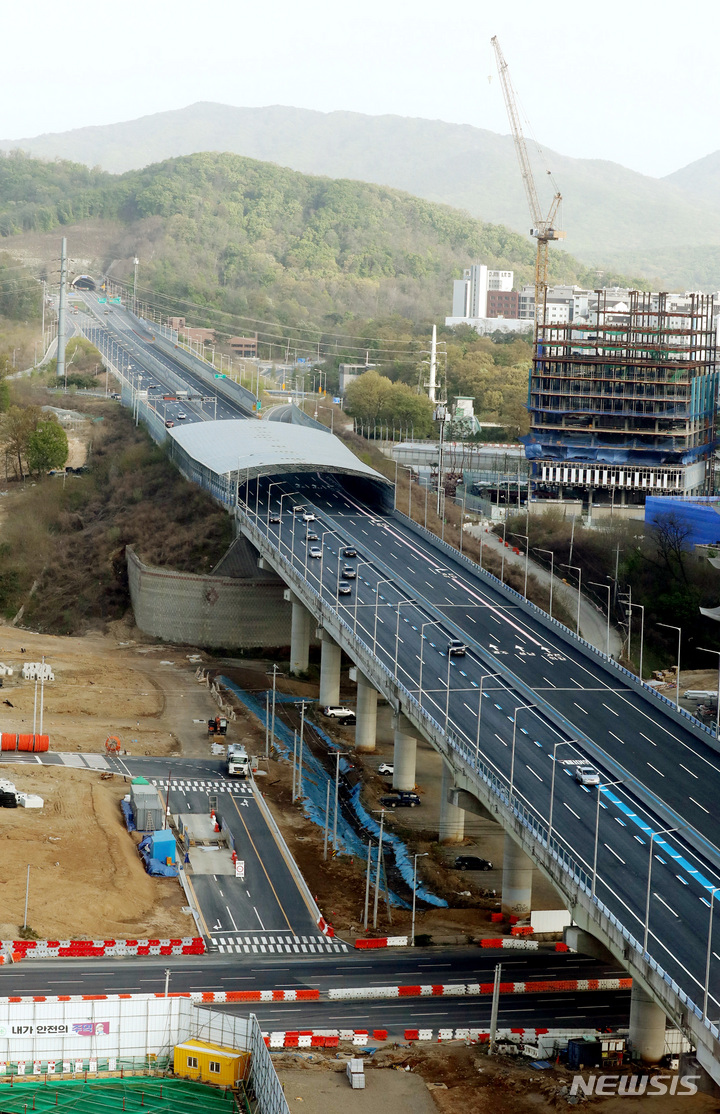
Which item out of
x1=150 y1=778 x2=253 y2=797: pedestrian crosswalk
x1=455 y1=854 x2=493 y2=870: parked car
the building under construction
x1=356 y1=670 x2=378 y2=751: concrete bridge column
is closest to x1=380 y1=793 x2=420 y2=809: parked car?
x1=150 y1=778 x2=253 y2=797: pedestrian crosswalk

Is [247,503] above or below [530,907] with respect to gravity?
above

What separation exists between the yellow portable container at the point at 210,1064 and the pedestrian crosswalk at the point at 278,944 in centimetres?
1344

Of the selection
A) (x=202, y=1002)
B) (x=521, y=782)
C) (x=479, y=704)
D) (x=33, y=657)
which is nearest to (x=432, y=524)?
(x=33, y=657)

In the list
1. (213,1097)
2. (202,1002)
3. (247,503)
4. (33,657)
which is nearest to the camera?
(213,1097)

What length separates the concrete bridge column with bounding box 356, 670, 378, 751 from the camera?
373ft

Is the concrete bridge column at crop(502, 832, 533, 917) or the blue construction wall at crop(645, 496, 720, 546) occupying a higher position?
the blue construction wall at crop(645, 496, 720, 546)

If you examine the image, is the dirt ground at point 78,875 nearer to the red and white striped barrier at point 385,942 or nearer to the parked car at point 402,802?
the red and white striped barrier at point 385,942

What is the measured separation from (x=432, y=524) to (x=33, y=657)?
55375mm

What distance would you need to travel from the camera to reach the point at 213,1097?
200 ft

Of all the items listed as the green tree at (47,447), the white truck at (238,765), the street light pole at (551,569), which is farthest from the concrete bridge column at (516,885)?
the green tree at (47,447)

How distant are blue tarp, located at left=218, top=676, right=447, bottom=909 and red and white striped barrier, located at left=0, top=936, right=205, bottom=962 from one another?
15.0 metres

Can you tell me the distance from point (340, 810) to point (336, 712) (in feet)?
71.1

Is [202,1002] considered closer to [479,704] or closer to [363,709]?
[479,704]

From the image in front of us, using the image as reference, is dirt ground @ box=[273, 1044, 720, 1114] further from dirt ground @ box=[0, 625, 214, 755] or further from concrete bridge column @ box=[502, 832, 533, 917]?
dirt ground @ box=[0, 625, 214, 755]
